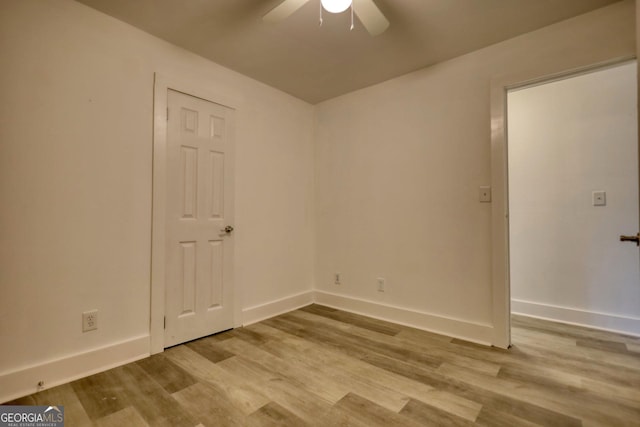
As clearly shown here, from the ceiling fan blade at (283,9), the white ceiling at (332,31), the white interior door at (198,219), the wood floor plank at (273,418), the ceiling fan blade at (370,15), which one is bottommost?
the wood floor plank at (273,418)

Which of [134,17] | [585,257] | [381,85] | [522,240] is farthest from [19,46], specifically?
[585,257]

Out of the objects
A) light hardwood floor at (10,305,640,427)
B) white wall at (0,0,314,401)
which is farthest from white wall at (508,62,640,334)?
white wall at (0,0,314,401)

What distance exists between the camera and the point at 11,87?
1.71 meters

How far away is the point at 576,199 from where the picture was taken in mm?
2869

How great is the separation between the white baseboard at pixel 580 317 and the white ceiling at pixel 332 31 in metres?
2.49

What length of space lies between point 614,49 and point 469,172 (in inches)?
44.5

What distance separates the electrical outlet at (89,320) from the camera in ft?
6.36

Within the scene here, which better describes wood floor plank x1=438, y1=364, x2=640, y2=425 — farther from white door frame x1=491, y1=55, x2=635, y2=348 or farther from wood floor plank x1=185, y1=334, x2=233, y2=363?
wood floor plank x1=185, y1=334, x2=233, y2=363

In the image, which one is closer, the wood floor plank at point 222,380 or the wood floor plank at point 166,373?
the wood floor plank at point 222,380

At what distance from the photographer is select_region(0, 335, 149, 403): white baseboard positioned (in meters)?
1.68

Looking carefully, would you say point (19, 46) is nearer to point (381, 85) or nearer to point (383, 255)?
point (381, 85)

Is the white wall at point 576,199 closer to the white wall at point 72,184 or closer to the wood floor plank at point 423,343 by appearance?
the wood floor plank at point 423,343

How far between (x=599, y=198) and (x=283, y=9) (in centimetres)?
312

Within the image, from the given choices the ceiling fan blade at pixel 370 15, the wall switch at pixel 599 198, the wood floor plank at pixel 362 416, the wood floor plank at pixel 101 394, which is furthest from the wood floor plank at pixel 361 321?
the ceiling fan blade at pixel 370 15
